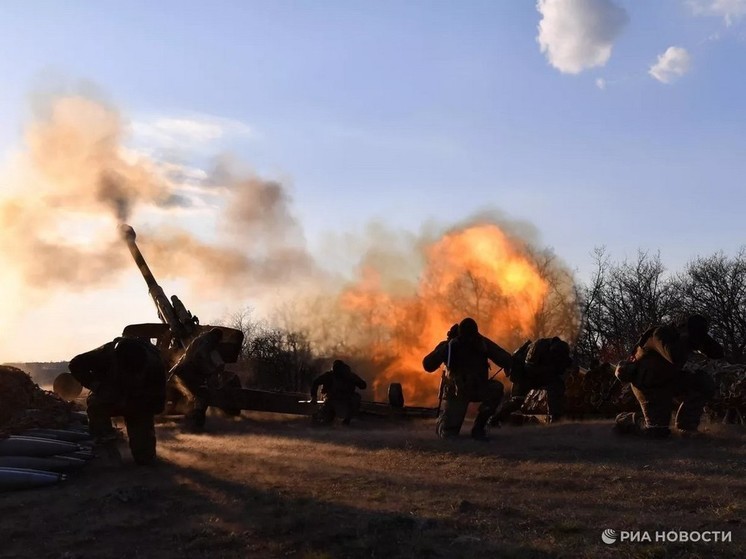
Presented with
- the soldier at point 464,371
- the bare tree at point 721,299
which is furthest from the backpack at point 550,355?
the bare tree at point 721,299

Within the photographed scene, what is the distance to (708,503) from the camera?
7.51 meters

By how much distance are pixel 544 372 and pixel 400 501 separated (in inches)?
374

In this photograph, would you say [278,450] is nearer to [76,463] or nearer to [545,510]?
[76,463]

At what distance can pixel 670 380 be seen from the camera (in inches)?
505

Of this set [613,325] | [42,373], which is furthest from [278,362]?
[42,373]

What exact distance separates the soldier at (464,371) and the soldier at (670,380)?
232cm

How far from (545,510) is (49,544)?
4897mm

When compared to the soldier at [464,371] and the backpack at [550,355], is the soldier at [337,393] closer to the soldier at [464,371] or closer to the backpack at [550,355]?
the backpack at [550,355]

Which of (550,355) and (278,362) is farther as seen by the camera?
(278,362)

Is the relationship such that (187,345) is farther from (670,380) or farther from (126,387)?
(670,380)

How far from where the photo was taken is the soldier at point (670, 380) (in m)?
12.7

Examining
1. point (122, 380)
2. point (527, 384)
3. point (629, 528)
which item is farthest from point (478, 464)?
point (527, 384)

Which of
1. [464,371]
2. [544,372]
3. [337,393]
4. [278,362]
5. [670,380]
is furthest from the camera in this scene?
[278,362]

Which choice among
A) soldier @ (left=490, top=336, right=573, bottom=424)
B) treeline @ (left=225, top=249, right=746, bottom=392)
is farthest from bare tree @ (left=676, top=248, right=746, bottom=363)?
soldier @ (left=490, top=336, right=573, bottom=424)
